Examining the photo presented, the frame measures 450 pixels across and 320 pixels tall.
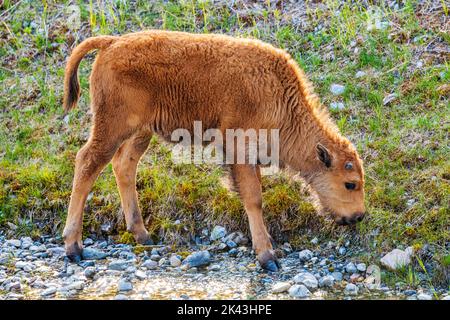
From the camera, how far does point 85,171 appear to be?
26.0ft

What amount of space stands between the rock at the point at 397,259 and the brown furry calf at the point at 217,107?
18.6 inches

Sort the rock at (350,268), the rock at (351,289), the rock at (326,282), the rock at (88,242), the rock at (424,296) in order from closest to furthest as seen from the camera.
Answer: the rock at (424,296) < the rock at (351,289) < the rock at (326,282) < the rock at (350,268) < the rock at (88,242)

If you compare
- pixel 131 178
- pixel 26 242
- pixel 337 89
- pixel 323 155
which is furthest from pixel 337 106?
pixel 26 242

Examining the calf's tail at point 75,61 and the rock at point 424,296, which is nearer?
the rock at point 424,296

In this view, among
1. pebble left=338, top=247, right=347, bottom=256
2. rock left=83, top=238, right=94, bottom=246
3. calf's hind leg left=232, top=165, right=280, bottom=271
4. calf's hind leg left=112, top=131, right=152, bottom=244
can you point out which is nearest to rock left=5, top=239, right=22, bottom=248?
rock left=83, top=238, right=94, bottom=246

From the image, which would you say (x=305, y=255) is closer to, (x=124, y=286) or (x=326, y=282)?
(x=326, y=282)

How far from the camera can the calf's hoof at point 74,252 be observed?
7.84m

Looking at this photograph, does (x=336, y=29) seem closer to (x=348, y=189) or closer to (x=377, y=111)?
(x=377, y=111)

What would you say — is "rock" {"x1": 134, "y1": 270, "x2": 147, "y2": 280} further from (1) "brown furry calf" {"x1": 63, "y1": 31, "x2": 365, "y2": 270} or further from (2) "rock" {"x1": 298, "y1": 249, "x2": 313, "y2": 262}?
(2) "rock" {"x1": 298, "y1": 249, "x2": 313, "y2": 262}

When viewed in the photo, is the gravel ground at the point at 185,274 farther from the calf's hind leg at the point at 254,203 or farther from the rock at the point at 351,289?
the calf's hind leg at the point at 254,203

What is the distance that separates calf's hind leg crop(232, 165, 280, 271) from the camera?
7.68 m

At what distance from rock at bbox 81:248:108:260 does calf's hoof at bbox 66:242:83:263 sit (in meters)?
0.06

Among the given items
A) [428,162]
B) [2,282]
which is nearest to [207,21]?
[428,162]

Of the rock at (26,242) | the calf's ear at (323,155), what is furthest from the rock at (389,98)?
the rock at (26,242)
